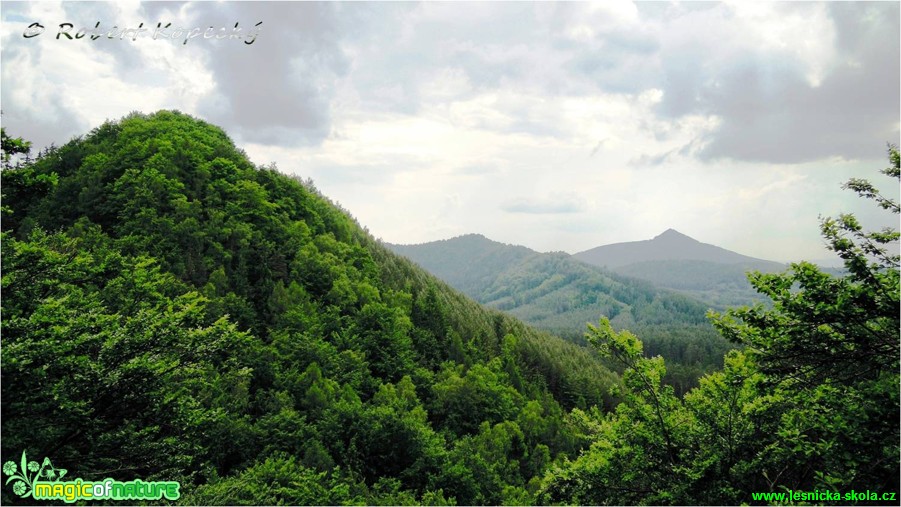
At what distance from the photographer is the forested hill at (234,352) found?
14.6m

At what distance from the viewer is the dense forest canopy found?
10906mm

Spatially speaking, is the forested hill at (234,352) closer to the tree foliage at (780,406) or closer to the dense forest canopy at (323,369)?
the dense forest canopy at (323,369)

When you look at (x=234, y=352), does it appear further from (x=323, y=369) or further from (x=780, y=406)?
(x=780, y=406)

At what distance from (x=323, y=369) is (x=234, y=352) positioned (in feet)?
24.6

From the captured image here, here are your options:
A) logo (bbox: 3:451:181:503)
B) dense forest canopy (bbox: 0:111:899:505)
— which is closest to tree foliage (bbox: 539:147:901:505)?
dense forest canopy (bbox: 0:111:899:505)

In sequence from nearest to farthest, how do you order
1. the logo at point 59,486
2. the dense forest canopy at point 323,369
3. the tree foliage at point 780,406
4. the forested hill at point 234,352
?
1. the tree foliage at point 780,406
2. the dense forest canopy at point 323,369
3. the logo at point 59,486
4. the forested hill at point 234,352

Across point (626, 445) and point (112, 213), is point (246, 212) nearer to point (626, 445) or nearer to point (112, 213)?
point (112, 213)

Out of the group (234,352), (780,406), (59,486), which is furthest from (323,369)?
(780,406)

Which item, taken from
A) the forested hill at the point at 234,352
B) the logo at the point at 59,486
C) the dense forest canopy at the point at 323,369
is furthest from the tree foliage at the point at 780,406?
the logo at the point at 59,486

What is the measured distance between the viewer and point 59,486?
13.1 metres

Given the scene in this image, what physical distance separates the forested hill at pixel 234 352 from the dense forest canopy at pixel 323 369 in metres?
0.14

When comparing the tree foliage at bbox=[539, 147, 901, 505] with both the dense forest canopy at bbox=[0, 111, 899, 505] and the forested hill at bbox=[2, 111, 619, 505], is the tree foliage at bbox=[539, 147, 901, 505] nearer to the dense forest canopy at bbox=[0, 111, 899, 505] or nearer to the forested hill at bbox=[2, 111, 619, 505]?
the dense forest canopy at bbox=[0, 111, 899, 505]

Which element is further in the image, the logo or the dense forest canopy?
the logo

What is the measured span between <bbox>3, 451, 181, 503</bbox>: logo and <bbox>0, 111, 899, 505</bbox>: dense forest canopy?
0.34 meters
